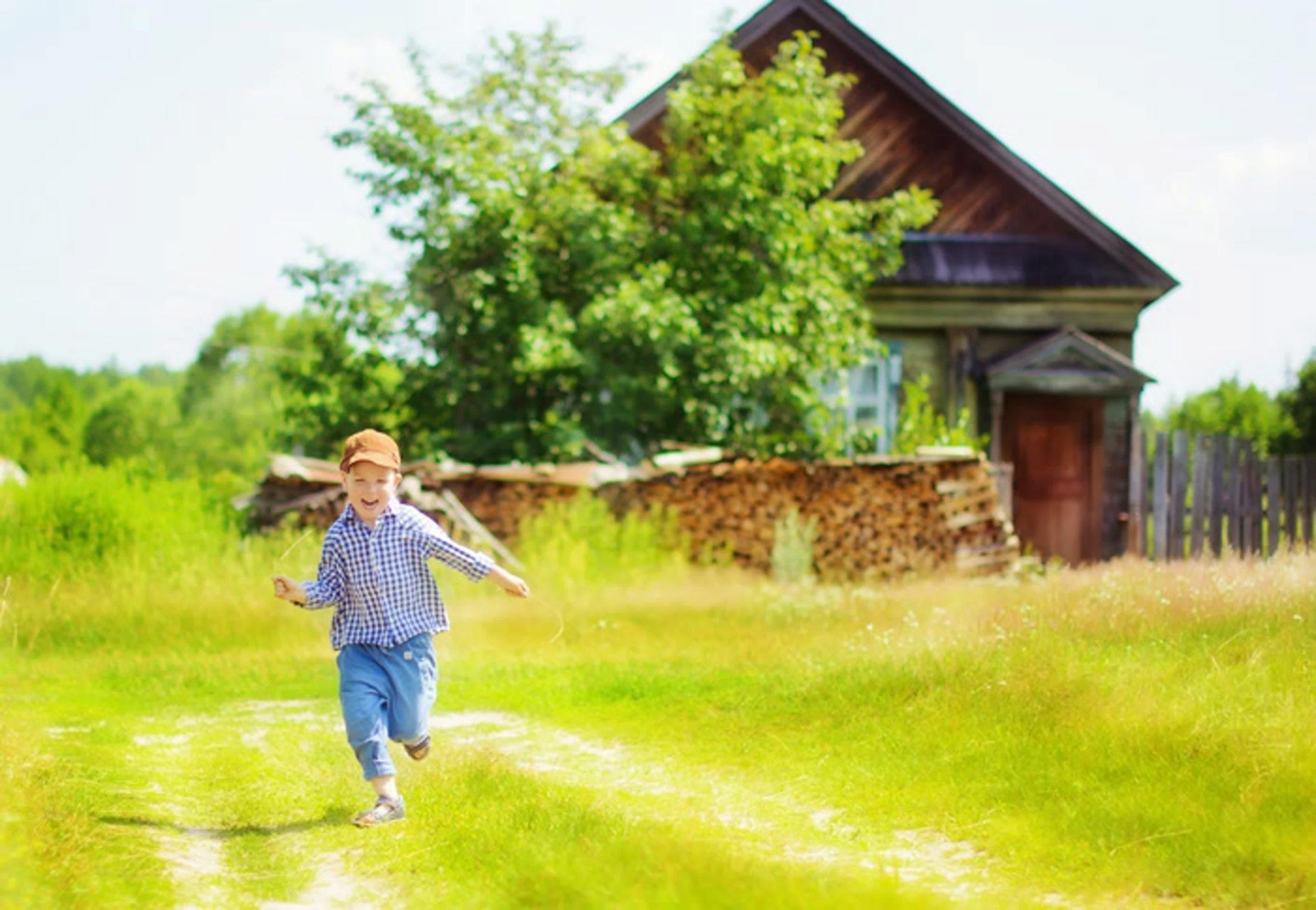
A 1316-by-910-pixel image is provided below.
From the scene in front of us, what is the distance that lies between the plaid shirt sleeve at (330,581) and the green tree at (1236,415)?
1986 cm

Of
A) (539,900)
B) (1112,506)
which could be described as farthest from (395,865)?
(1112,506)

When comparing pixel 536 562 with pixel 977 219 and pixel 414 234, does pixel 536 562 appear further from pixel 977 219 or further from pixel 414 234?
pixel 977 219

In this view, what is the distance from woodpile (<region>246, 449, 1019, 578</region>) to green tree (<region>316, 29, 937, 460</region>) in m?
0.79

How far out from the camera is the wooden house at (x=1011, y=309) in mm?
18016

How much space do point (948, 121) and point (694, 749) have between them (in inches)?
503

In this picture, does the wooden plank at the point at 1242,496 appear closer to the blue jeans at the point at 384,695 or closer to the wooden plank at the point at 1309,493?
the wooden plank at the point at 1309,493

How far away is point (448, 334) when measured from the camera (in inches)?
634

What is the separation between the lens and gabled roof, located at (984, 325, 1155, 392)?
17.8 metres

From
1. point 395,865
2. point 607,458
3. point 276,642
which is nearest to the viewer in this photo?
point 395,865

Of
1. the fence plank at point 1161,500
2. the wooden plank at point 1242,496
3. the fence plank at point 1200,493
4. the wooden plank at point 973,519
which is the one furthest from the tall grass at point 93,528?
the wooden plank at point 1242,496

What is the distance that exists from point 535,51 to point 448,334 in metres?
3.50

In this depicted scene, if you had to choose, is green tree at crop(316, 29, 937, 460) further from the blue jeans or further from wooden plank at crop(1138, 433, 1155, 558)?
the blue jeans

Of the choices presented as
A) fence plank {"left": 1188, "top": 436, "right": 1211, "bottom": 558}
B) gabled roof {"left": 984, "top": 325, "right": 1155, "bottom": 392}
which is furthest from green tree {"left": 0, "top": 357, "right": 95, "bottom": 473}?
fence plank {"left": 1188, "top": 436, "right": 1211, "bottom": 558}

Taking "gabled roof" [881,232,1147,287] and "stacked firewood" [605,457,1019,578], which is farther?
"gabled roof" [881,232,1147,287]
